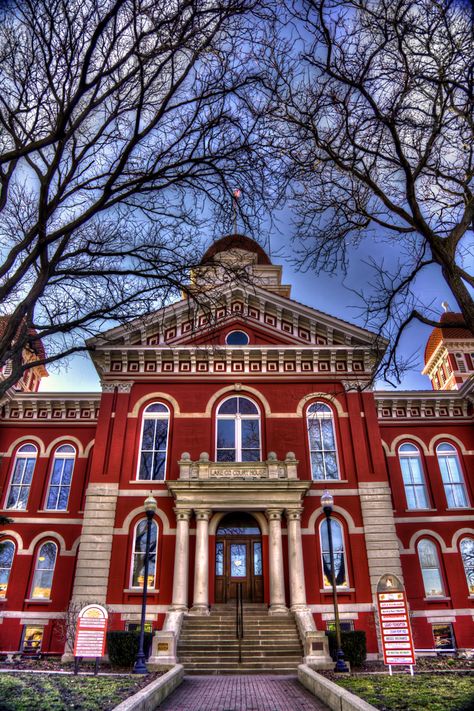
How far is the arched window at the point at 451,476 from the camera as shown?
75.6ft

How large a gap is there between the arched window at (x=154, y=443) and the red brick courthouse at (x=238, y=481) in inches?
2.3

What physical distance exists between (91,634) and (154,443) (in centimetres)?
911

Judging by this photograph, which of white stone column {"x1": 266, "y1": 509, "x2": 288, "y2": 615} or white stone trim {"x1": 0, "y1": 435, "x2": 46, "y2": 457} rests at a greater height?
white stone trim {"x1": 0, "y1": 435, "x2": 46, "y2": 457}

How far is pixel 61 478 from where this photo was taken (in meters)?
23.3

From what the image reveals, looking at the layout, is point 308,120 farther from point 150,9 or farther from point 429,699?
point 429,699

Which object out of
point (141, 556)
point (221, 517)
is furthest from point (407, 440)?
point (141, 556)

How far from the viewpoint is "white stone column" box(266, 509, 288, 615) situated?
17.0 metres

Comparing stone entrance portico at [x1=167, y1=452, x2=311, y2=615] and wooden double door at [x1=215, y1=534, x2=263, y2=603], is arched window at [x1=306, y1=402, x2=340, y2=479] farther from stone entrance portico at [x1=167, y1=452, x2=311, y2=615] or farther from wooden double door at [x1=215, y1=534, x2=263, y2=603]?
wooden double door at [x1=215, y1=534, x2=263, y2=603]

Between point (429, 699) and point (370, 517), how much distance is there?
1189cm

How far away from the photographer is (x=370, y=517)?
18.9 metres

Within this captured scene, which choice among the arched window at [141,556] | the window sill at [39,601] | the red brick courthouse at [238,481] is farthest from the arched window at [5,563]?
the arched window at [141,556]

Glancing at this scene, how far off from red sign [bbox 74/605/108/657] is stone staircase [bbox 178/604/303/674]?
3.42 metres

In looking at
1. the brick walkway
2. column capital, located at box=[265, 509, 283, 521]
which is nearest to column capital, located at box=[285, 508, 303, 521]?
column capital, located at box=[265, 509, 283, 521]

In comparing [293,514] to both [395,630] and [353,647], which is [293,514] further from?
[395,630]
